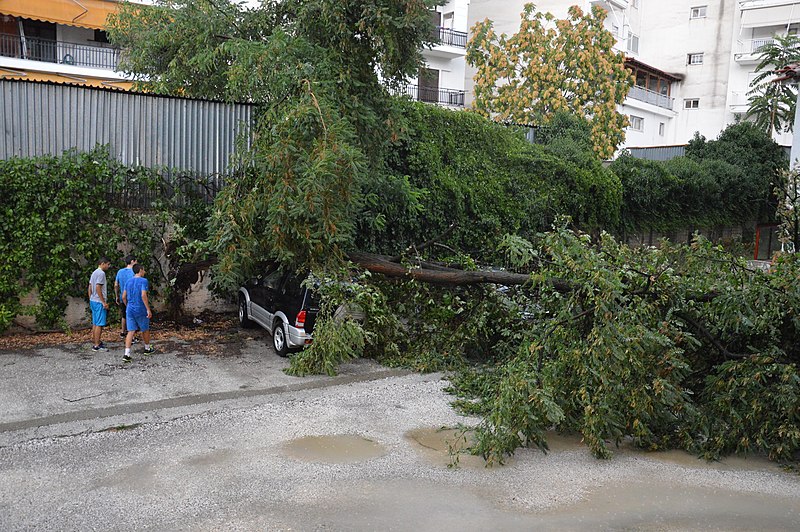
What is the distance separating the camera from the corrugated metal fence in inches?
466

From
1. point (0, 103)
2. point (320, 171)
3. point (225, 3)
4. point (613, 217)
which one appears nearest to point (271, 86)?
point (320, 171)

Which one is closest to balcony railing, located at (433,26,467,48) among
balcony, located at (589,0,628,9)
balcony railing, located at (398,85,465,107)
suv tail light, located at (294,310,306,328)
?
balcony railing, located at (398,85,465,107)

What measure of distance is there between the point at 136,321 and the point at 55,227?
8.07ft

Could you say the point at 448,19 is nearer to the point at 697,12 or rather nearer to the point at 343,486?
the point at 697,12

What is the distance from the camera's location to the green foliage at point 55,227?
37.1 feet

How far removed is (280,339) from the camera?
11.2 meters

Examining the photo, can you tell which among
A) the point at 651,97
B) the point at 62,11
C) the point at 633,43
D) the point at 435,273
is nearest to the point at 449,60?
the point at 651,97

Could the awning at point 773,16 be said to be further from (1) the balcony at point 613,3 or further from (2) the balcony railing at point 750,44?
(1) the balcony at point 613,3

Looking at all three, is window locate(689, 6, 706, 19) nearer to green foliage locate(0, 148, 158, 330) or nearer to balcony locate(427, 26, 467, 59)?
balcony locate(427, 26, 467, 59)

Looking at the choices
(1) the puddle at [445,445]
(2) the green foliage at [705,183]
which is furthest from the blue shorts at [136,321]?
(2) the green foliage at [705,183]

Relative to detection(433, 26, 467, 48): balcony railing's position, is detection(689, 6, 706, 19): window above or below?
above

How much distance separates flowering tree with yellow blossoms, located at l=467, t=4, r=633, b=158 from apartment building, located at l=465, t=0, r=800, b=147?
31.1 ft

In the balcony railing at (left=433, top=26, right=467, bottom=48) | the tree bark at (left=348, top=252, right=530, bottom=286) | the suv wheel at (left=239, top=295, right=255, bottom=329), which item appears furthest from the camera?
the balcony railing at (left=433, top=26, right=467, bottom=48)

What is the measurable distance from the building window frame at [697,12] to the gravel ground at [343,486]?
40.4m
